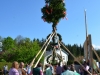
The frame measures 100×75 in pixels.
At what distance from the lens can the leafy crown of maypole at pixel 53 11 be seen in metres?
16.3

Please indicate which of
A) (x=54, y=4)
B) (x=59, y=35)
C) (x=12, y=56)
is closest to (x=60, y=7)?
(x=54, y=4)

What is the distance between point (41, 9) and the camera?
54.3ft

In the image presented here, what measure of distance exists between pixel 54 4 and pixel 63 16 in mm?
944

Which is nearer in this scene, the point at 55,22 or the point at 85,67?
the point at 85,67

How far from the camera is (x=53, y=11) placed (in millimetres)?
16297

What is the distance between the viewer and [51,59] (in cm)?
1919

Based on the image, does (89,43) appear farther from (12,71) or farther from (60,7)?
(12,71)

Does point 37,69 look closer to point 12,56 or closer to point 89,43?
point 89,43

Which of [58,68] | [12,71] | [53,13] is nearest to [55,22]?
[53,13]

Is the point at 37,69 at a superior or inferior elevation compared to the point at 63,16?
inferior

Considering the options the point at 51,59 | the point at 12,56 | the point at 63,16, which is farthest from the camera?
the point at 12,56

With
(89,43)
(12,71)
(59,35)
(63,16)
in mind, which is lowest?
(12,71)

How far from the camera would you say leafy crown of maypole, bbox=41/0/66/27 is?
16266 mm

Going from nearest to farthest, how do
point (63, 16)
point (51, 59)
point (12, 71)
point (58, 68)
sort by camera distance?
1. point (12, 71)
2. point (58, 68)
3. point (63, 16)
4. point (51, 59)
